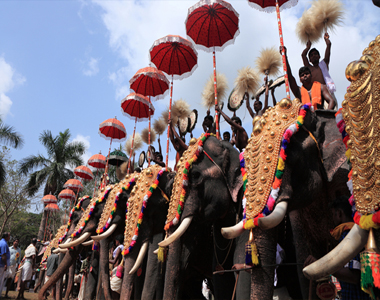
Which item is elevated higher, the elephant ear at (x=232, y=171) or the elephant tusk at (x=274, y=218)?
the elephant ear at (x=232, y=171)

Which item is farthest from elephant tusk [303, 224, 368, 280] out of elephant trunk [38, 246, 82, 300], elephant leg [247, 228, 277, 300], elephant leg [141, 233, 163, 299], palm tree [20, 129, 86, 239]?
palm tree [20, 129, 86, 239]

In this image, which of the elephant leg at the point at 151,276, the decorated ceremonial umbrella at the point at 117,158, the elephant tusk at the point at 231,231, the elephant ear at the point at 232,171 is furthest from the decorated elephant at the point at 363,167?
the decorated ceremonial umbrella at the point at 117,158

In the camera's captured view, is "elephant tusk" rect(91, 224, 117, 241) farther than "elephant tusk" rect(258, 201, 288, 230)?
Yes

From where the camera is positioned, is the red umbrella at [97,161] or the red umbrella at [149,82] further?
the red umbrella at [97,161]

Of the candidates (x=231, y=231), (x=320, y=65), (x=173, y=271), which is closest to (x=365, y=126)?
(x=231, y=231)

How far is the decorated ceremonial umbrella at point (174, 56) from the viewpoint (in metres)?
7.75

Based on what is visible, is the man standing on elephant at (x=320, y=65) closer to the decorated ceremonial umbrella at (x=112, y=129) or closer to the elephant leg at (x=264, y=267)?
the elephant leg at (x=264, y=267)

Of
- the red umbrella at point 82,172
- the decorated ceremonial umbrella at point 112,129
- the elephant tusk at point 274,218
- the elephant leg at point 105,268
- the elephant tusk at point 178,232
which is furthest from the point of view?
the red umbrella at point 82,172

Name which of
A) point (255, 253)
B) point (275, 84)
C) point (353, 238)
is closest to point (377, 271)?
point (353, 238)

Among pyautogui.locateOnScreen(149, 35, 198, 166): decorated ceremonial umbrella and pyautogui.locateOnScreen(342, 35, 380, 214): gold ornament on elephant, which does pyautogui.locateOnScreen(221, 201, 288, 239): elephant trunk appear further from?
pyautogui.locateOnScreen(149, 35, 198, 166): decorated ceremonial umbrella

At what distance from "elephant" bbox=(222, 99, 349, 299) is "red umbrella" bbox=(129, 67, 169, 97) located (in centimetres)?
631

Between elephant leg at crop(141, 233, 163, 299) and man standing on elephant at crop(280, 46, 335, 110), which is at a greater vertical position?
man standing on elephant at crop(280, 46, 335, 110)

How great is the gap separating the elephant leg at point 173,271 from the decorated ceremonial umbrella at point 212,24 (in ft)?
12.8

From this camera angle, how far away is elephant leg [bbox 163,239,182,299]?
414 cm
